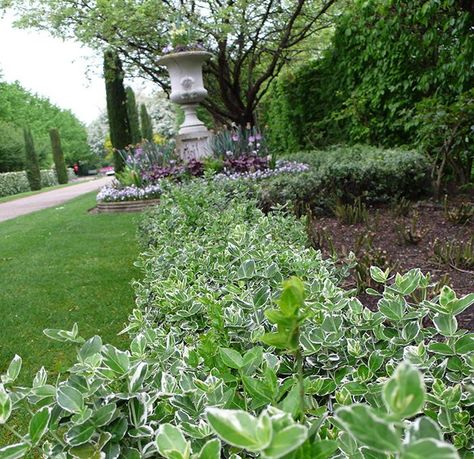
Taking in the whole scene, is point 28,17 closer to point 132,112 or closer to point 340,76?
point 340,76

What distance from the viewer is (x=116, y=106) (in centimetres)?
1453

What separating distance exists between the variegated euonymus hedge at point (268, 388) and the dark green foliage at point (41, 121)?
33.4 meters

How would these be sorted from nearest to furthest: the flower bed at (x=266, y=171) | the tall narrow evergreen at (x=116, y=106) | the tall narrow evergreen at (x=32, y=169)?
the flower bed at (x=266, y=171) → the tall narrow evergreen at (x=116, y=106) → the tall narrow evergreen at (x=32, y=169)

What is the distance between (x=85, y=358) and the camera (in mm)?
995

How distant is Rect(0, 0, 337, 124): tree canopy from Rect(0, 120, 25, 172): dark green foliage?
62.1ft

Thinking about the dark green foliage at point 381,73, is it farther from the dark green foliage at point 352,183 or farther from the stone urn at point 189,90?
the stone urn at point 189,90

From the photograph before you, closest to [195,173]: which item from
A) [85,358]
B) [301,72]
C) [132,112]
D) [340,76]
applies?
[340,76]

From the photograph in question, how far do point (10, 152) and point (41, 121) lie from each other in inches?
851

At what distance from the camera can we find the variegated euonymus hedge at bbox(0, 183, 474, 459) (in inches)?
19.8

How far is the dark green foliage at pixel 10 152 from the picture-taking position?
29.7 metres

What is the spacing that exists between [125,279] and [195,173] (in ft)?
14.3

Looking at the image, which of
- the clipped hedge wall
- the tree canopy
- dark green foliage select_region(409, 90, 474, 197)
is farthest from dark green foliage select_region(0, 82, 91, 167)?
dark green foliage select_region(409, 90, 474, 197)

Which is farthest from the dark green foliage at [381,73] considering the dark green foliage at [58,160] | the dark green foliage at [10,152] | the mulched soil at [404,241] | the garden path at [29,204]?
the dark green foliage at [58,160]

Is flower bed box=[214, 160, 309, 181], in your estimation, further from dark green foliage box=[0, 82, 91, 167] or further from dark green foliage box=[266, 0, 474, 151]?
dark green foliage box=[0, 82, 91, 167]
